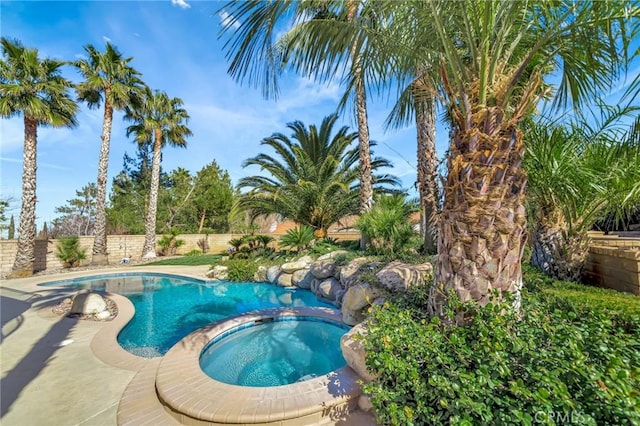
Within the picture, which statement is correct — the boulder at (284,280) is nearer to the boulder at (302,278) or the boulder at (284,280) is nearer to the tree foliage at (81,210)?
the boulder at (302,278)

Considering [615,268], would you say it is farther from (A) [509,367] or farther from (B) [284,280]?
(B) [284,280]

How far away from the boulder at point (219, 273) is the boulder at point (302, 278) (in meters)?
3.64

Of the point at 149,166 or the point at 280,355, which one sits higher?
the point at 149,166

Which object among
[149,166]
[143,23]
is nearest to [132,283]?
[143,23]

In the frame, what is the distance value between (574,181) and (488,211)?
2728 millimetres

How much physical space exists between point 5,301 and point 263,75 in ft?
35.2

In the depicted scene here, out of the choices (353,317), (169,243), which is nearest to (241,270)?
(353,317)

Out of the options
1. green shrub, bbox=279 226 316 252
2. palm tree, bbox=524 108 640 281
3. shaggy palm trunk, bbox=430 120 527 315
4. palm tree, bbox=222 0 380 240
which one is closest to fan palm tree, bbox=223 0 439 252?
palm tree, bbox=222 0 380 240

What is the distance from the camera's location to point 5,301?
8039 millimetres

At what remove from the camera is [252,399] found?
3193mm

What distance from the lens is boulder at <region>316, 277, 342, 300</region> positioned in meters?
8.88

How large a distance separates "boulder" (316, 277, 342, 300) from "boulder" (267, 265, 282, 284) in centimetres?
300

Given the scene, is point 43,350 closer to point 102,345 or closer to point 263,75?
point 102,345

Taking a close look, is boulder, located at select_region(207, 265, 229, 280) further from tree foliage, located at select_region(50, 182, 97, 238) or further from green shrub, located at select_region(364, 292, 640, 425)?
tree foliage, located at select_region(50, 182, 97, 238)
